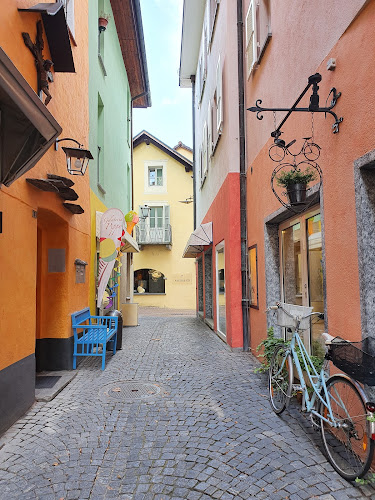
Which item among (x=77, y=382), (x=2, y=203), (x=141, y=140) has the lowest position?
(x=77, y=382)

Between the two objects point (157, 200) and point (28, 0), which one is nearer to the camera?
point (28, 0)

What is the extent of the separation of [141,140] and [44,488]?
2299 centimetres

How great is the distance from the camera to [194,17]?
1388cm

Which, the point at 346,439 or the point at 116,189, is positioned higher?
the point at 116,189

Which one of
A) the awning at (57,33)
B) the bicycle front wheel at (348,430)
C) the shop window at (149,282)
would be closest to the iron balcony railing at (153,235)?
the shop window at (149,282)

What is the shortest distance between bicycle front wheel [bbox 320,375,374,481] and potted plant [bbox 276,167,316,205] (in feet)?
6.32

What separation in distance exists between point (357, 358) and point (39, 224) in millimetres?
5250

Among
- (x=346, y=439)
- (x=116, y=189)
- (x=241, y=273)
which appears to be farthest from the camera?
A: (x=116, y=189)

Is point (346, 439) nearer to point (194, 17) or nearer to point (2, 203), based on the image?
point (2, 203)

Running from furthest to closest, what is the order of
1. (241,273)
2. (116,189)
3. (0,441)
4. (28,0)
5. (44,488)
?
(116,189) < (241,273) < (28,0) < (0,441) < (44,488)

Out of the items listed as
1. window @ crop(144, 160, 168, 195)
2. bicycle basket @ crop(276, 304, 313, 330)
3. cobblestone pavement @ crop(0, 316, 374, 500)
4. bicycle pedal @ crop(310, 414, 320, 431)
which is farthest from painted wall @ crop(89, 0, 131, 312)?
window @ crop(144, 160, 168, 195)

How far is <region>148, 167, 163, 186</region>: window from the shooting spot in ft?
79.5

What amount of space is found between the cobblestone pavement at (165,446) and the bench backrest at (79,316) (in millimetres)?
1036

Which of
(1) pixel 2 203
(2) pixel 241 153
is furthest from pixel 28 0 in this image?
(2) pixel 241 153
